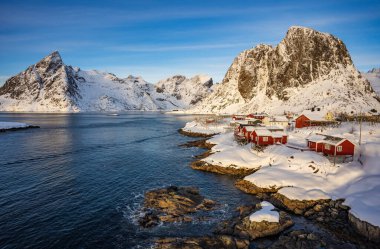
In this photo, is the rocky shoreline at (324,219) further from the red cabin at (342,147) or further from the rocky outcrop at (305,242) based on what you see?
the red cabin at (342,147)

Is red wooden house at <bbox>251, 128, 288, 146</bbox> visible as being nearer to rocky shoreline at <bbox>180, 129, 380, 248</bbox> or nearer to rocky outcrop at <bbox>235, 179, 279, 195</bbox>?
rocky shoreline at <bbox>180, 129, 380, 248</bbox>

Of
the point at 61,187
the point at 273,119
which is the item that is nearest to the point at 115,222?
the point at 61,187

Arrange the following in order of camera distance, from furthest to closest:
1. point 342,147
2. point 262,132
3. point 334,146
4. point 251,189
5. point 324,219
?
point 262,132
point 342,147
point 334,146
point 251,189
point 324,219

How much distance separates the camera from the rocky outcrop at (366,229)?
25.2 metres

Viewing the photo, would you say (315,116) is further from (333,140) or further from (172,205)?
(172,205)

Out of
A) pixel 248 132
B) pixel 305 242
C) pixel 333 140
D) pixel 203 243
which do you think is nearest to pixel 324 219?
pixel 305 242

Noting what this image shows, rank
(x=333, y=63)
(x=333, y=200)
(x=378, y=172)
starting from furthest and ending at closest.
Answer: (x=333, y=63), (x=378, y=172), (x=333, y=200)

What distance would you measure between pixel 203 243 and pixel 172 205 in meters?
8.80

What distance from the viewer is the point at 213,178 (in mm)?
45406

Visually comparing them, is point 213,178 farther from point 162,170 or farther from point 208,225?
point 208,225

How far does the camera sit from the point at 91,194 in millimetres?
37344

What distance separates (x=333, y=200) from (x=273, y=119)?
2679 inches

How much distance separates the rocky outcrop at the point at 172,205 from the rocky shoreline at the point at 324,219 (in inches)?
317

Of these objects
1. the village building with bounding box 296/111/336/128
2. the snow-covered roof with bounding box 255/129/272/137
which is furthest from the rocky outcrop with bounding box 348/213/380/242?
the village building with bounding box 296/111/336/128
